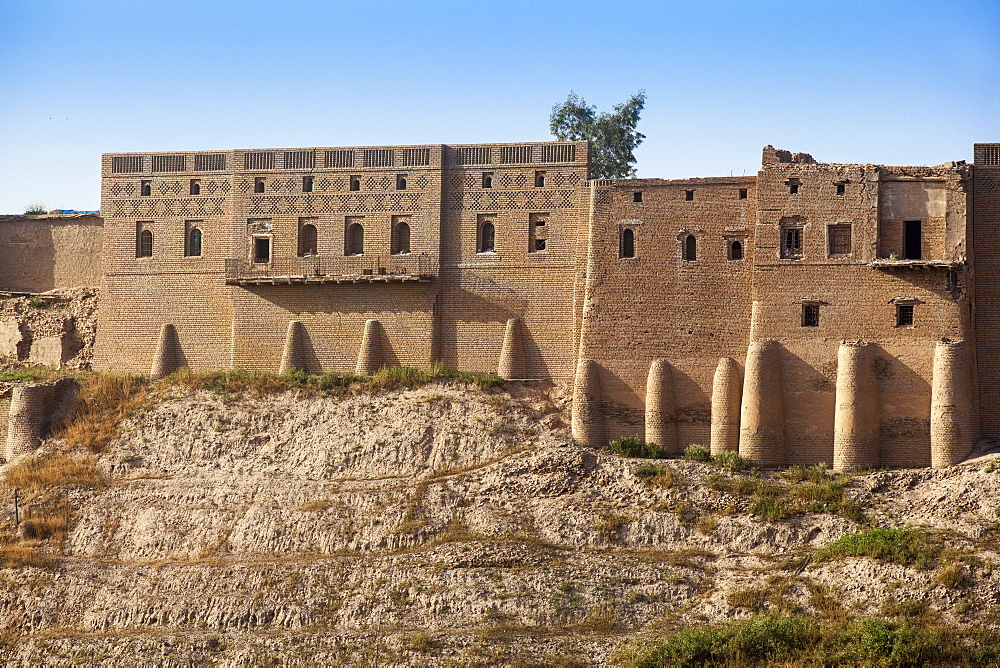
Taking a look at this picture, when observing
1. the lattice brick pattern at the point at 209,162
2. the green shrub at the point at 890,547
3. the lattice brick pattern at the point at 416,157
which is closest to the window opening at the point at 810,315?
the green shrub at the point at 890,547

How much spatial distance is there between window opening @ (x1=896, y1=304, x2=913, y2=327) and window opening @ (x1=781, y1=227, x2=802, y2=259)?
8.38ft

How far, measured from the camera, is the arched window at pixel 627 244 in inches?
1439

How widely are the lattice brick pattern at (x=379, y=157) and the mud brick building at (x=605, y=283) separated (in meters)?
0.06

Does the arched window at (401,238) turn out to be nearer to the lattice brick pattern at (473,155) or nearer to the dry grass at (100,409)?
the lattice brick pattern at (473,155)

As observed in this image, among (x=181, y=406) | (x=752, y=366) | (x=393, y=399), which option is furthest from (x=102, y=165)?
(x=752, y=366)

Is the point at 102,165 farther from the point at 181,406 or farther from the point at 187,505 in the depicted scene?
the point at 187,505

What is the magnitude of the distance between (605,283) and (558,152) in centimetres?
381

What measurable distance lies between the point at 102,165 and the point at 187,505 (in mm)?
11236

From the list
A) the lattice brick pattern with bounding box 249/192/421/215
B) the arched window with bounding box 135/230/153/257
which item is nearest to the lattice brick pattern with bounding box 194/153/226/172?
the lattice brick pattern with bounding box 249/192/421/215

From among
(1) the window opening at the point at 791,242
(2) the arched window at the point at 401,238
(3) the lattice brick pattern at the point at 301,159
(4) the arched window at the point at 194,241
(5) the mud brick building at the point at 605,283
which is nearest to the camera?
(5) the mud brick building at the point at 605,283

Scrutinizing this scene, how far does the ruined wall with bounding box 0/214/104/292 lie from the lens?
42281mm

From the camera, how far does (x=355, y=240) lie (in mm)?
39625

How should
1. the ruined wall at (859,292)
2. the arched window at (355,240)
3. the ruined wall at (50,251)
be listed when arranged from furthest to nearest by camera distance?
the ruined wall at (50,251)
the arched window at (355,240)
the ruined wall at (859,292)

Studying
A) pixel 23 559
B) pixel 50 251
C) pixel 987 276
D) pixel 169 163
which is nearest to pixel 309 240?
pixel 169 163
